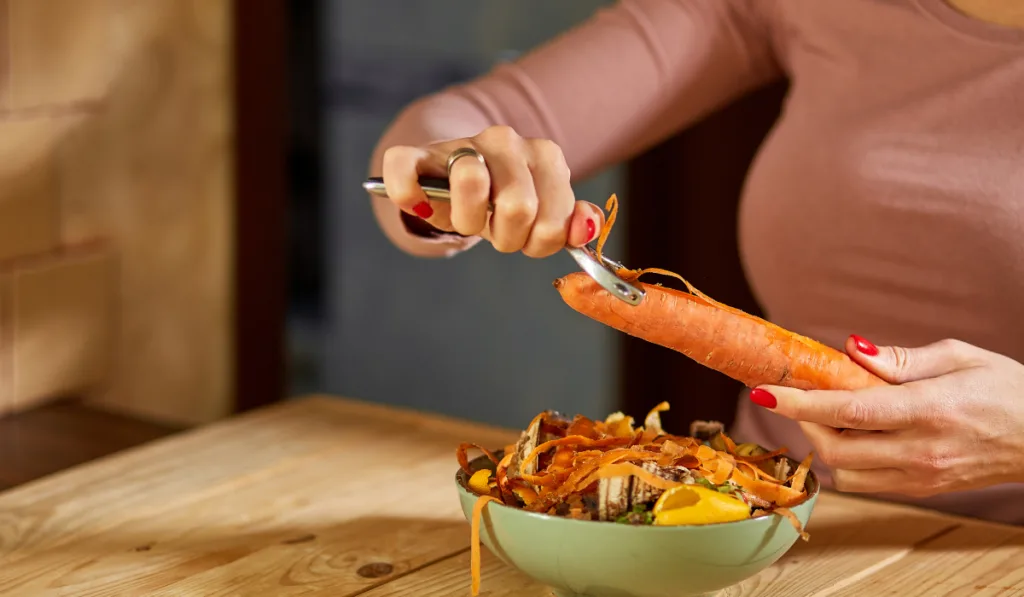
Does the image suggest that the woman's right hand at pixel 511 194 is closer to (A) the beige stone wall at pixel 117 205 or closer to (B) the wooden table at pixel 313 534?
(B) the wooden table at pixel 313 534

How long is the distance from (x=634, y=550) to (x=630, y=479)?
0.17 feet

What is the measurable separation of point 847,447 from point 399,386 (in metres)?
2.24

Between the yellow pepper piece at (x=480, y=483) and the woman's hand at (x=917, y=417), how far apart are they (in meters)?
0.22

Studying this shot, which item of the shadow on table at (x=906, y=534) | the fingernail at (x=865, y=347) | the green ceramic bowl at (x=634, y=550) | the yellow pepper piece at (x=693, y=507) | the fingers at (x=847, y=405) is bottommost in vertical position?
the shadow on table at (x=906, y=534)

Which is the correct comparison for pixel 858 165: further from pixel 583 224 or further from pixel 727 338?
pixel 583 224

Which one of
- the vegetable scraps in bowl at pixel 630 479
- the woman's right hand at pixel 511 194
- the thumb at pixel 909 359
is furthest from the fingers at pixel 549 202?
the thumb at pixel 909 359

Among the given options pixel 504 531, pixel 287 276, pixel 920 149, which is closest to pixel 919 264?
pixel 920 149

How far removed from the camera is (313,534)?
1.07m

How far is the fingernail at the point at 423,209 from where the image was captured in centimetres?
98

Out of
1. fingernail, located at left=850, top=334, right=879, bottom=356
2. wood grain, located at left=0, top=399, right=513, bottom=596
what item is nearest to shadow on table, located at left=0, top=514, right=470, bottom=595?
wood grain, located at left=0, top=399, right=513, bottom=596

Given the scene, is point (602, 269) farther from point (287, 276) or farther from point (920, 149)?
point (287, 276)

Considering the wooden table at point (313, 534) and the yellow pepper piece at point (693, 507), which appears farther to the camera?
the wooden table at point (313, 534)

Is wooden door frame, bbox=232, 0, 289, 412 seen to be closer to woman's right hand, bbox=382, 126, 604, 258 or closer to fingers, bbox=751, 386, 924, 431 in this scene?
woman's right hand, bbox=382, 126, 604, 258

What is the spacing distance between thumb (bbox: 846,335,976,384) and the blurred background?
132 centimetres
